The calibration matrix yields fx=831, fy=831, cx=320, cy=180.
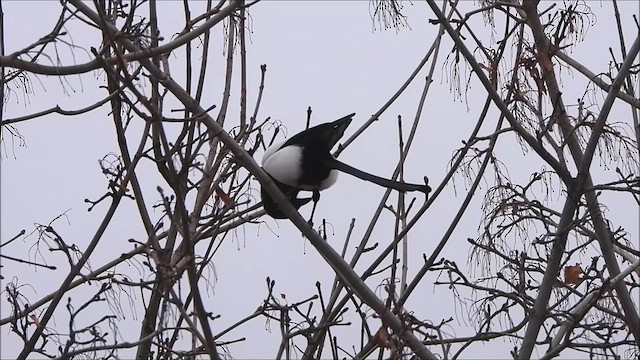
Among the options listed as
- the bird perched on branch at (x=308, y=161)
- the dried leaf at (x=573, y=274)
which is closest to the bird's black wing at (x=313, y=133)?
the bird perched on branch at (x=308, y=161)

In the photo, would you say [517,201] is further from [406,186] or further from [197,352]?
[197,352]

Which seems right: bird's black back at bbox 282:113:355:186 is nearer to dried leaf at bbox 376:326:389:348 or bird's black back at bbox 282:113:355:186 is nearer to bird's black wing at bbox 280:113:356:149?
bird's black wing at bbox 280:113:356:149

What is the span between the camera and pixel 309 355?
6.97ft

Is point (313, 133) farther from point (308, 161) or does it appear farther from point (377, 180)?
point (377, 180)

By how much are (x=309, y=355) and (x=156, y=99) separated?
2.55 ft

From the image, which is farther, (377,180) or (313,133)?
(313,133)

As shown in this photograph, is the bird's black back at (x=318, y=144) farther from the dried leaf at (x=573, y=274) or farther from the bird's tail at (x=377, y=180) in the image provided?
the dried leaf at (x=573, y=274)

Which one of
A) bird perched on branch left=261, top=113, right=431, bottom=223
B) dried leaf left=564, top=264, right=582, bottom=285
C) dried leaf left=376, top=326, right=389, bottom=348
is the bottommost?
dried leaf left=376, top=326, right=389, bottom=348

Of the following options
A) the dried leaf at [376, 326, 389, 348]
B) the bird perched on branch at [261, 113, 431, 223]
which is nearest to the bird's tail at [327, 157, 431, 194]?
the bird perched on branch at [261, 113, 431, 223]

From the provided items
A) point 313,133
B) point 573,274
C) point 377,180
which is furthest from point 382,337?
point 313,133

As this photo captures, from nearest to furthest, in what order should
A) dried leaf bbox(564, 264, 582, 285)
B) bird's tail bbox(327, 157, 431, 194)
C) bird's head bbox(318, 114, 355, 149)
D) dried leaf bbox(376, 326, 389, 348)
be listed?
1. dried leaf bbox(376, 326, 389, 348)
2. bird's tail bbox(327, 157, 431, 194)
3. dried leaf bbox(564, 264, 582, 285)
4. bird's head bbox(318, 114, 355, 149)

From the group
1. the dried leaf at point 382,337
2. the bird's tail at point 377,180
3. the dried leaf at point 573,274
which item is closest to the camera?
the dried leaf at point 382,337

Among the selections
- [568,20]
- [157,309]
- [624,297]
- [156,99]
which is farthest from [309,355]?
[568,20]

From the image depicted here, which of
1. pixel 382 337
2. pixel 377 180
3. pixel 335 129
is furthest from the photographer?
pixel 335 129
